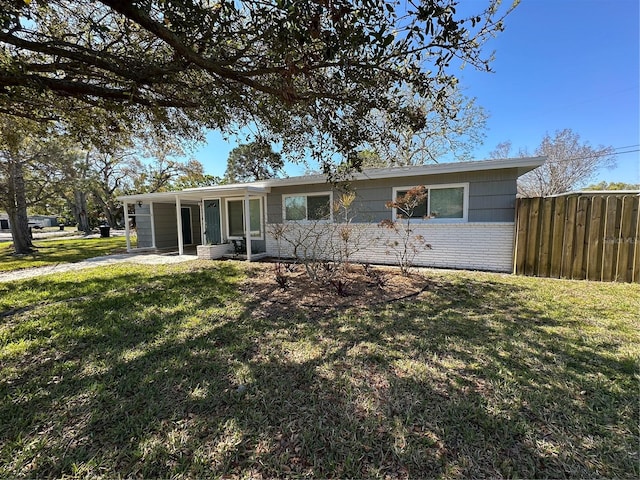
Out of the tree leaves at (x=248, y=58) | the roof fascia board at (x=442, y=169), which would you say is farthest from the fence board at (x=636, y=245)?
the tree leaves at (x=248, y=58)

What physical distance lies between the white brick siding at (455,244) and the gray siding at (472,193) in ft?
0.93

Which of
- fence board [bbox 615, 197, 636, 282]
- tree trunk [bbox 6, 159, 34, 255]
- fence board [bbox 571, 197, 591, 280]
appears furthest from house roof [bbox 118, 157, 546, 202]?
tree trunk [bbox 6, 159, 34, 255]

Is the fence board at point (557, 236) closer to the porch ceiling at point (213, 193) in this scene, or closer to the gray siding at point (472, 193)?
the gray siding at point (472, 193)

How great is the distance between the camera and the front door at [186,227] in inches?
525

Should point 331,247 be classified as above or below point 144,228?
below

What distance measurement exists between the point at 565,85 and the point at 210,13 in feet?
52.2

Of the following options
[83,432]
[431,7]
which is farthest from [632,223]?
[83,432]

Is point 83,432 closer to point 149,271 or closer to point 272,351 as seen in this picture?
point 272,351

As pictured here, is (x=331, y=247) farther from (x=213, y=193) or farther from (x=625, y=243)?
(x=625, y=243)

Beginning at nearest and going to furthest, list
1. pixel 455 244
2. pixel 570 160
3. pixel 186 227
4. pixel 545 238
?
pixel 545 238 → pixel 455 244 → pixel 186 227 → pixel 570 160

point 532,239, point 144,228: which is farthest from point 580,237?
point 144,228

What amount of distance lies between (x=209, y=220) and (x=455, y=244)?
8886 millimetres

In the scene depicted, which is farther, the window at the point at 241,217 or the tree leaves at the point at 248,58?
the window at the point at 241,217

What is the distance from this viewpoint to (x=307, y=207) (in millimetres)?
9336
